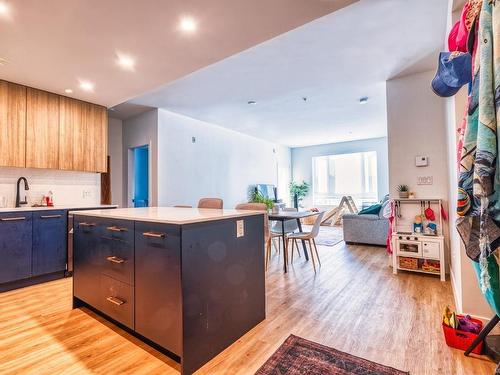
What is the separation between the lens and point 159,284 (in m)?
1.62

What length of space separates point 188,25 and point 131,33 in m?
0.54

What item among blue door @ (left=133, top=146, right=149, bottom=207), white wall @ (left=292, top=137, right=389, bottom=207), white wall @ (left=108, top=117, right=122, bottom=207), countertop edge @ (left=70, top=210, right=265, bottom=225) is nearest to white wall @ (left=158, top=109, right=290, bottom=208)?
blue door @ (left=133, top=146, right=149, bottom=207)

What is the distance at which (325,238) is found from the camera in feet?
19.6

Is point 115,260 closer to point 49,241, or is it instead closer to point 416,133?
point 49,241

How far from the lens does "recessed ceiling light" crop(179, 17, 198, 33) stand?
211 centimetres

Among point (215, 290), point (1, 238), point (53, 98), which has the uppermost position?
point (53, 98)

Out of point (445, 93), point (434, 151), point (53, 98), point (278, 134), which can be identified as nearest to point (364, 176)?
point (278, 134)

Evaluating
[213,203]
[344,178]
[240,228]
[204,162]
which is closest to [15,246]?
[213,203]

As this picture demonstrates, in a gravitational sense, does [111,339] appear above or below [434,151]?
below

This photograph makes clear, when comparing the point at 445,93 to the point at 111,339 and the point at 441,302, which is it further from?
the point at 111,339

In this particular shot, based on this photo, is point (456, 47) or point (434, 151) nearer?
point (456, 47)

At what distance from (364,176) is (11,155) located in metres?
8.78

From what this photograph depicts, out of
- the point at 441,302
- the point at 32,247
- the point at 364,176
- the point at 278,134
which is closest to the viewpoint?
the point at 441,302

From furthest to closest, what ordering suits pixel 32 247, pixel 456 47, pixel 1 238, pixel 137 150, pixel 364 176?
pixel 364 176 < pixel 137 150 < pixel 32 247 < pixel 1 238 < pixel 456 47
